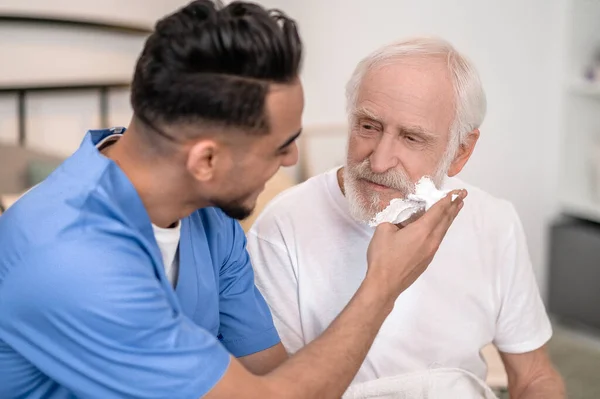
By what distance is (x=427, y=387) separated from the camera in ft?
5.17

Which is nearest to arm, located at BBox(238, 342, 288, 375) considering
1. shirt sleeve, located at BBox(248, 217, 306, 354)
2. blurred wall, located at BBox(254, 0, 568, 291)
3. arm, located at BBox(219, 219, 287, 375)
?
arm, located at BBox(219, 219, 287, 375)

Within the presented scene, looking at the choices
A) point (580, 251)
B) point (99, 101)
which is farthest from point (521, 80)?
point (99, 101)

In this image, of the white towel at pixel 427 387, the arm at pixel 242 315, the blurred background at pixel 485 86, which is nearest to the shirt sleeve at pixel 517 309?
the white towel at pixel 427 387

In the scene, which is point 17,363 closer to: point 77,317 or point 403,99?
point 77,317

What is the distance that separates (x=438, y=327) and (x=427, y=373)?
0.31 feet

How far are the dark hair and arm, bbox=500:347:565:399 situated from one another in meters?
0.84

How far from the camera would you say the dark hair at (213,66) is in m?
1.10

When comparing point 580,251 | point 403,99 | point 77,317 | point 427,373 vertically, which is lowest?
point 580,251

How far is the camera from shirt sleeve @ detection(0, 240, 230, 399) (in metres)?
1.05

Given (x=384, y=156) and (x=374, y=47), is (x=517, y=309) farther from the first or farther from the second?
(x=374, y=47)

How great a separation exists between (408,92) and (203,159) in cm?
54

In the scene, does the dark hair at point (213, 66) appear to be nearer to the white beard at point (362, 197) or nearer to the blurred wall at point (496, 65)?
the white beard at point (362, 197)

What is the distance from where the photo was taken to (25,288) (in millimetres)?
1054

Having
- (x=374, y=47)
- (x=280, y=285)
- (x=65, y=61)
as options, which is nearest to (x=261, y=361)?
(x=280, y=285)
